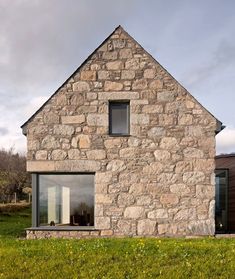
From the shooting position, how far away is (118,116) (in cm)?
1191

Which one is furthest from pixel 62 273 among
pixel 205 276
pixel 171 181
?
pixel 171 181

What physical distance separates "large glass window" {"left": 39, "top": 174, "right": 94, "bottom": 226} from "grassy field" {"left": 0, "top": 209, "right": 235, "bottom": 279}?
8.52ft

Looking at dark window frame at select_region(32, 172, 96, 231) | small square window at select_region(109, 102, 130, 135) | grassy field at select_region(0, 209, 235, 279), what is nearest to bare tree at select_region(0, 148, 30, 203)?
dark window frame at select_region(32, 172, 96, 231)

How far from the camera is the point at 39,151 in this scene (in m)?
11.8

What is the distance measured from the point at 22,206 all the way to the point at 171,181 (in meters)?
18.2

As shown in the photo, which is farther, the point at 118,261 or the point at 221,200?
the point at 221,200

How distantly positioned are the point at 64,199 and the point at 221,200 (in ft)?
21.0

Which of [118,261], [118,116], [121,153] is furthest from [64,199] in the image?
[118,261]

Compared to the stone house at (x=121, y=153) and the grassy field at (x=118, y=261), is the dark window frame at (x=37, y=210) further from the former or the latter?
the grassy field at (x=118, y=261)

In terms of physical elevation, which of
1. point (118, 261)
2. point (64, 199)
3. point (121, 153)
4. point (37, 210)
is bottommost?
point (118, 261)

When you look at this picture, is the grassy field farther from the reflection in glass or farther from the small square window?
the reflection in glass

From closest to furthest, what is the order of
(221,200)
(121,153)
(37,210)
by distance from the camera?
(121,153) < (37,210) < (221,200)

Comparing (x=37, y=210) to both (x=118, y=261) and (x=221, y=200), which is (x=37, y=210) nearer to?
(x=118, y=261)

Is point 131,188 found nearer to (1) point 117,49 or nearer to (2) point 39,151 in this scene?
(2) point 39,151
